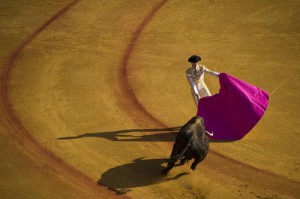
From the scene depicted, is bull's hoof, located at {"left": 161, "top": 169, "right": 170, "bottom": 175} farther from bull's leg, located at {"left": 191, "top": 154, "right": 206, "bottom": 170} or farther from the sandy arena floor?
bull's leg, located at {"left": 191, "top": 154, "right": 206, "bottom": 170}

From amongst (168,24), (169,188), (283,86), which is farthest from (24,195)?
(168,24)

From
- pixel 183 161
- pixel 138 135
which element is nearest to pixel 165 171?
pixel 183 161

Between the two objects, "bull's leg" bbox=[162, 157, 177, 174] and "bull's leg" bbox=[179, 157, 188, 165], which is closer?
"bull's leg" bbox=[162, 157, 177, 174]

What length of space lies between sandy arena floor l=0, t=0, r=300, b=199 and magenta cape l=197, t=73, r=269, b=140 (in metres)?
0.31

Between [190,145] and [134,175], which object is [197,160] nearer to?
[190,145]

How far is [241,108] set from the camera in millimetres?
10211

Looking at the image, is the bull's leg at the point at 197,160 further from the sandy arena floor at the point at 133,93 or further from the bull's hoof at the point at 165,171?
the bull's hoof at the point at 165,171

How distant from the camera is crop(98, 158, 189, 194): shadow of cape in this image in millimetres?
8844

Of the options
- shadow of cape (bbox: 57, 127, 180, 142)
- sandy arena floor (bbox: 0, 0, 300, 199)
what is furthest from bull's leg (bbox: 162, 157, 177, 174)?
shadow of cape (bbox: 57, 127, 180, 142)

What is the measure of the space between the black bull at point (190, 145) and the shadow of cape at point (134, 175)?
0.76ft

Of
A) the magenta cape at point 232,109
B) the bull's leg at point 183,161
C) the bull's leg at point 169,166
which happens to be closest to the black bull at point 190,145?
the bull's leg at point 169,166

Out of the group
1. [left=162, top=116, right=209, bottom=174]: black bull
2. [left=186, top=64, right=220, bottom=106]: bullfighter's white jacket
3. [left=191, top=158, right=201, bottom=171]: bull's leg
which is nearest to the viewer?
[left=162, top=116, right=209, bottom=174]: black bull

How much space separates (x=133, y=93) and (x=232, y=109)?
286 cm

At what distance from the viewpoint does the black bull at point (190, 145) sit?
8.73m
